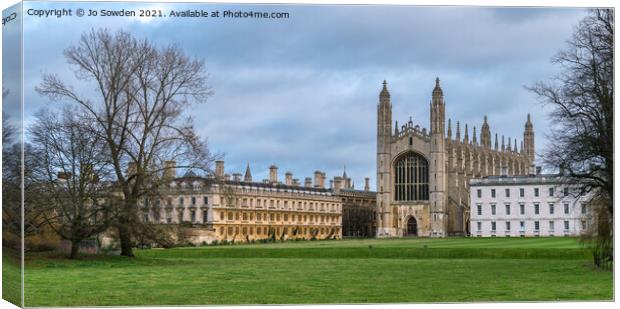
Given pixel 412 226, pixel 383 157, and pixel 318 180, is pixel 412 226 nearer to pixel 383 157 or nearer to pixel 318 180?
pixel 383 157

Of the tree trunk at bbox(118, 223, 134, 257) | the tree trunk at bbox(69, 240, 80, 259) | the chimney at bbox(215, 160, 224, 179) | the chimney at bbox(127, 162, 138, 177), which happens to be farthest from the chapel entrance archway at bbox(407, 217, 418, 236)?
the tree trunk at bbox(69, 240, 80, 259)

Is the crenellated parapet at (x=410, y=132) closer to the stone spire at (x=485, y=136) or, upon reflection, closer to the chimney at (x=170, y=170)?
the stone spire at (x=485, y=136)

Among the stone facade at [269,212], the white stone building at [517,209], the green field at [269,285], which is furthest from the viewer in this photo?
the white stone building at [517,209]

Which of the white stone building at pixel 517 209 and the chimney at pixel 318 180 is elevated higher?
the chimney at pixel 318 180

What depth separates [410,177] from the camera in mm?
105188

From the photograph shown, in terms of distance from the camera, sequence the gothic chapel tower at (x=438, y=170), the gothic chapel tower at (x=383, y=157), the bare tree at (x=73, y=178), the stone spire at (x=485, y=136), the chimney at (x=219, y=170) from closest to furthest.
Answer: the bare tree at (x=73, y=178), the chimney at (x=219, y=170), the gothic chapel tower at (x=438, y=170), the gothic chapel tower at (x=383, y=157), the stone spire at (x=485, y=136)

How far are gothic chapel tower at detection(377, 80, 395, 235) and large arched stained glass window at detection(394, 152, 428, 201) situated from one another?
1.15 metres

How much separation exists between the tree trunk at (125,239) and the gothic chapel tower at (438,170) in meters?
70.8

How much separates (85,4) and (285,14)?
3.76 metres

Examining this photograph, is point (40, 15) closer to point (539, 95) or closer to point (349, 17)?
point (349, 17)

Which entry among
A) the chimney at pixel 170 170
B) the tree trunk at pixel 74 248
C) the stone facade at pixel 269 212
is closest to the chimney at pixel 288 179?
the stone facade at pixel 269 212

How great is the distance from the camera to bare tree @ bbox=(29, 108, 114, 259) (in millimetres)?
23348

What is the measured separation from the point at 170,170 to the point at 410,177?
251 feet

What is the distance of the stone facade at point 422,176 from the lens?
101m
